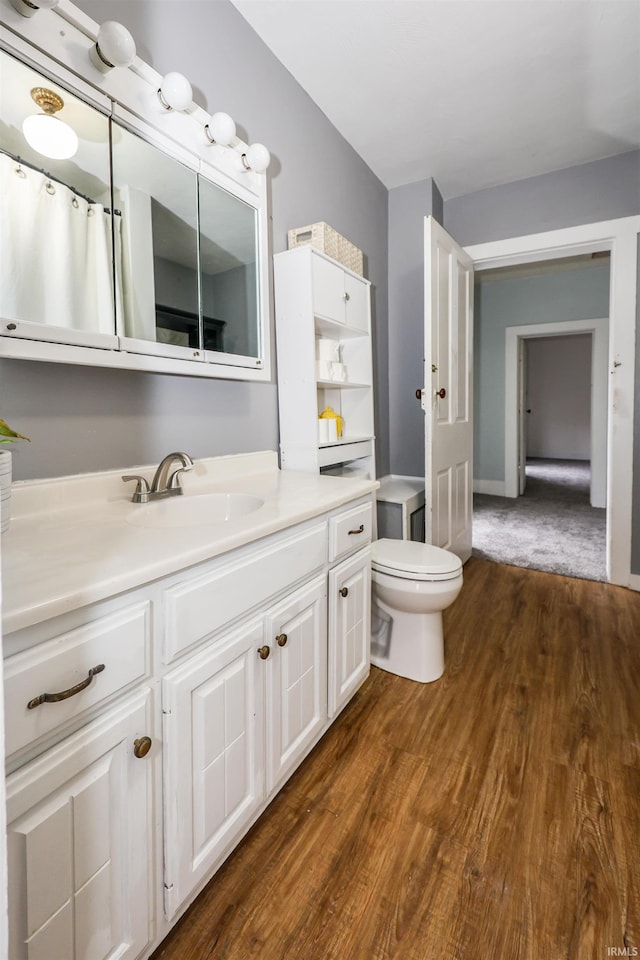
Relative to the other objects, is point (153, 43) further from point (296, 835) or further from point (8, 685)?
point (296, 835)

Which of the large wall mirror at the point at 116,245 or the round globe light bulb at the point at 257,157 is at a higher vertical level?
the round globe light bulb at the point at 257,157

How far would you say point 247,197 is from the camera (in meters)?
1.61

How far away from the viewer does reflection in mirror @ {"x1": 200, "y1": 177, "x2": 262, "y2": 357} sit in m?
1.47

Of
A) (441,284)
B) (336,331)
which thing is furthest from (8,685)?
(441,284)

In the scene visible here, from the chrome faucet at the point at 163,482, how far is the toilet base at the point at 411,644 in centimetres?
99

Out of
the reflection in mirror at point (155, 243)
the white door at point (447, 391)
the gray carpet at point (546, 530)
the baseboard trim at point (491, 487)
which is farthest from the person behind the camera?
the baseboard trim at point (491, 487)

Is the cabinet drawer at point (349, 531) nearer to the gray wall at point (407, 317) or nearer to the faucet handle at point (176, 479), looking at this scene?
the faucet handle at point (176, 479)

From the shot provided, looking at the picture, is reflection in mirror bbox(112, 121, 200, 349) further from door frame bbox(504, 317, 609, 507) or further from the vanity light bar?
door frame bbox(504, 317, 609, 507)

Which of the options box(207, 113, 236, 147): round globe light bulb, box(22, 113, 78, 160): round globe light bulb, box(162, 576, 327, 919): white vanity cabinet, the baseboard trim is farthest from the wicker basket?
the baseboard trim

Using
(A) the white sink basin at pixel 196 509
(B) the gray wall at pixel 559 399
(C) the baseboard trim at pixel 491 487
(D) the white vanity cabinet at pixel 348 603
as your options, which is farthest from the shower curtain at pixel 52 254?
(B) the gray wall at pixel 559 399

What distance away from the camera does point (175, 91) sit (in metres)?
1.24

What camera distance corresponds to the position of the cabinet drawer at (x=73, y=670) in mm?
581

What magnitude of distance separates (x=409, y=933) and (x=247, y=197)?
214cm

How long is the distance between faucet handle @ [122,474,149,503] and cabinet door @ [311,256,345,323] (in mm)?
974
